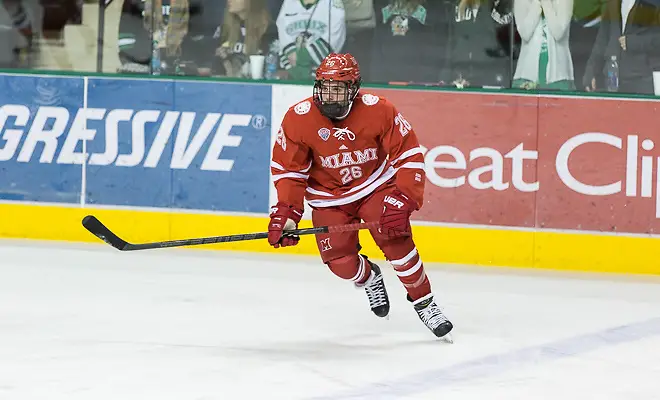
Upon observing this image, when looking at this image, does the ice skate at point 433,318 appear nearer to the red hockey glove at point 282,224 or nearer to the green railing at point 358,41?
the red hockey glove at point 282,224

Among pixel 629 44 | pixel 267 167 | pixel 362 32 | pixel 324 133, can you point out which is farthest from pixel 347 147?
pixel 629 44

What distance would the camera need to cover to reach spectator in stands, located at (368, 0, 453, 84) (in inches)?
254

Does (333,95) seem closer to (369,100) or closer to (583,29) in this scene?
(369,100)

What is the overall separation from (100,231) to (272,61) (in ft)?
7.59

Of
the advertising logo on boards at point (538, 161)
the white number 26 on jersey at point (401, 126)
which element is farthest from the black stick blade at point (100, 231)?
the advertising logo on boards at point (538, 161)

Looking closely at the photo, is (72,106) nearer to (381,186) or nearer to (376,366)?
(381,186)

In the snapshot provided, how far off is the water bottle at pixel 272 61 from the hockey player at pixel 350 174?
6.50 ft

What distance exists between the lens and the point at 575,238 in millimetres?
6117

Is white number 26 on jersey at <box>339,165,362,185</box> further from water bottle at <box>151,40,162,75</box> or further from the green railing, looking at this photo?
water bottle at <box>151,40,162,75</box>

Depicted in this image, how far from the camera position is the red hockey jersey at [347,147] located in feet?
14.5

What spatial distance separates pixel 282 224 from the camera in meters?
4.38

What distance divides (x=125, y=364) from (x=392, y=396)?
85cm

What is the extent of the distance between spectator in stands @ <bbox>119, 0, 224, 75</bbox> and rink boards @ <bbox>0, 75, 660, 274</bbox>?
0.52ft

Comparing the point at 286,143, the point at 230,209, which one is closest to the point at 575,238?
the point at 230,209
